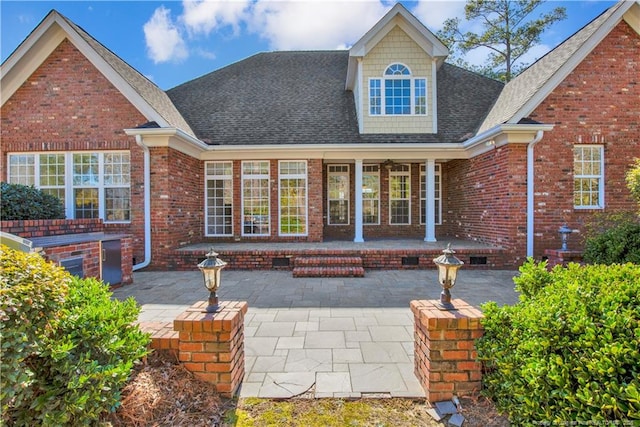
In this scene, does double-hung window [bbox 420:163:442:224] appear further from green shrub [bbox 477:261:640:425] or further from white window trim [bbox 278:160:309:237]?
green shrub [bbox 477:261:640:425]

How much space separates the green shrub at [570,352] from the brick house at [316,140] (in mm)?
6318

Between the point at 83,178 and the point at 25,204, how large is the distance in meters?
3.08

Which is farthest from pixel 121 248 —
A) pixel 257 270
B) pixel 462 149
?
pixel 462 149

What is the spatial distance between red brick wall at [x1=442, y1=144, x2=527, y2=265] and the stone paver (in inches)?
40.8

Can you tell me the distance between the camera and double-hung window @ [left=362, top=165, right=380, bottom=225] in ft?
40.1

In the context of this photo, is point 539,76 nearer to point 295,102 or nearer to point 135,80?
point 295,102

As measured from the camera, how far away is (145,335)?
→ 8.07ft

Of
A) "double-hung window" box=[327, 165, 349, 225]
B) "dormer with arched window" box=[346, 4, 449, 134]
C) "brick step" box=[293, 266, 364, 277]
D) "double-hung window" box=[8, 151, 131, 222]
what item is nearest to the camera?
"brick step" box=[293, 266, 364, 277]

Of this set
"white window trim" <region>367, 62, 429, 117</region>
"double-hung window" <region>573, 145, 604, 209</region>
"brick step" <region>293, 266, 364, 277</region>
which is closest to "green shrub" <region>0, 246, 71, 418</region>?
"brick step" <region>293, 266, 364, 277</region>

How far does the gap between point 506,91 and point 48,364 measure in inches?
509

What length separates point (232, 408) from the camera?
8.14 feet

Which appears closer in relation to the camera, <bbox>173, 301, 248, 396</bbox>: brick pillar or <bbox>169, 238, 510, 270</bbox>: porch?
<bbox>173, 301, 248, 396</bbox>: brick pillar

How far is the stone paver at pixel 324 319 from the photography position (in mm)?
2846

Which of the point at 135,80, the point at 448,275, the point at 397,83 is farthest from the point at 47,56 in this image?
the point at 448,275
